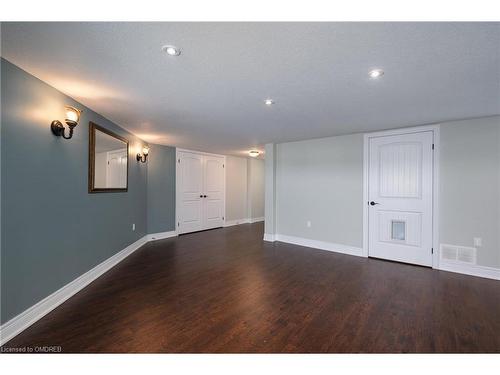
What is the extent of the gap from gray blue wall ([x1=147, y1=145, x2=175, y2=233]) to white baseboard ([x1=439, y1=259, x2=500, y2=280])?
17.6 ft

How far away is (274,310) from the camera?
7.58ft

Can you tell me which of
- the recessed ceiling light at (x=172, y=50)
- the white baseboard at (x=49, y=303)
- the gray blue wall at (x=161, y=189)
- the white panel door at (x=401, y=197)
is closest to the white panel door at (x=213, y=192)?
the gray blue wall at (x=161, y=189)

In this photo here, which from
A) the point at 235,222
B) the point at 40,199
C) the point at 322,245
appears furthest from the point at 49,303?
the point at 235,222

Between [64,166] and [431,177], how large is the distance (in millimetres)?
4894

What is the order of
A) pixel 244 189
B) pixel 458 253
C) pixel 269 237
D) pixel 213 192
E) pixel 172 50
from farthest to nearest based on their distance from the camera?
pixel 244 189, pixel 213 192, pixel 269 237, pixel 458 253, pixel 172 50

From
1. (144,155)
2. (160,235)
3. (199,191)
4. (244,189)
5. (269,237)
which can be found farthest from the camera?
(244,189)

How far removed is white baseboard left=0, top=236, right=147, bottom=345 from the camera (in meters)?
1.84

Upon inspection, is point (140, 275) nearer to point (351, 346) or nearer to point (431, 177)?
point (351, 346)

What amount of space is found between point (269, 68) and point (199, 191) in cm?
491

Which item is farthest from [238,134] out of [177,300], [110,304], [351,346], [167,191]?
[351,346]

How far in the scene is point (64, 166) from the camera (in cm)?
249

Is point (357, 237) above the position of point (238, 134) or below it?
below

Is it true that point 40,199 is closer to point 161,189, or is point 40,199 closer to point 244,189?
point 161,189

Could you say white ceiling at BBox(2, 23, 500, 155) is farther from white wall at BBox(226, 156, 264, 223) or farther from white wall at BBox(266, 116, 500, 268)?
white wall at BBox(226, 156, 264, 223)
